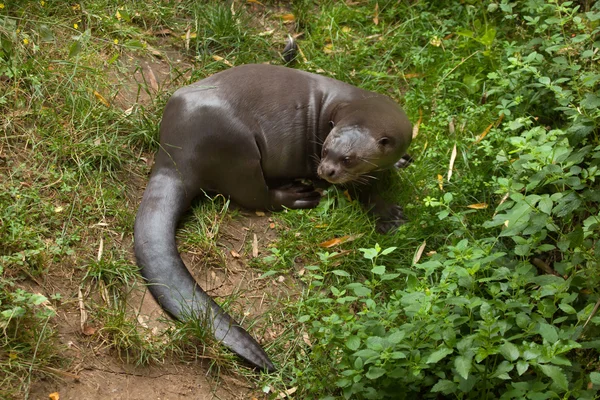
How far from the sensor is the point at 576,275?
2.91 metres

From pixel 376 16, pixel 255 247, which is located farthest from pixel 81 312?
pixel 376 16

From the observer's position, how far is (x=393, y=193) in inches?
160

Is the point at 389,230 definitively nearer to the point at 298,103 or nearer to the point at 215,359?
the point at 298,103

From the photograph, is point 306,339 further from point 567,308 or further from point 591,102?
point 591,102

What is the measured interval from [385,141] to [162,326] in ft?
4.82

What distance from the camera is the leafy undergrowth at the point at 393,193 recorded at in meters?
2.76

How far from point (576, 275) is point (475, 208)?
95 cm

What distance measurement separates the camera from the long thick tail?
3.21 meters

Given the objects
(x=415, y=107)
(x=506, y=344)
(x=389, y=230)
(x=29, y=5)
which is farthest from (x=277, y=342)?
(x=29, y=5)

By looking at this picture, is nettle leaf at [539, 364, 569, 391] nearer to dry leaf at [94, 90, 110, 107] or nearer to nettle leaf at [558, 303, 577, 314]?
nettle leaf at [558, 303, 577, 314]

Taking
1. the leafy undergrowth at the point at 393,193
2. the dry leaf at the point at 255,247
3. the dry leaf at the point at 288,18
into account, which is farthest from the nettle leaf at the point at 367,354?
the dry leaf at the point at 288,18

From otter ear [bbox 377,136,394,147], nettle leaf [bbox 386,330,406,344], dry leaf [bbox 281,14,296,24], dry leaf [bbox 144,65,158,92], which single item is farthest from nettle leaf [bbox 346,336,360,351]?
dry leaf [bbox 281,14,296,24]

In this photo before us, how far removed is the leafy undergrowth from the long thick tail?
108mm

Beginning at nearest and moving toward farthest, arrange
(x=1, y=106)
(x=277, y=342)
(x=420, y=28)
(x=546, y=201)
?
(x=546, y=201) → (x=277, y=342) → (x=1, y=106) → (x=420, y=28)
